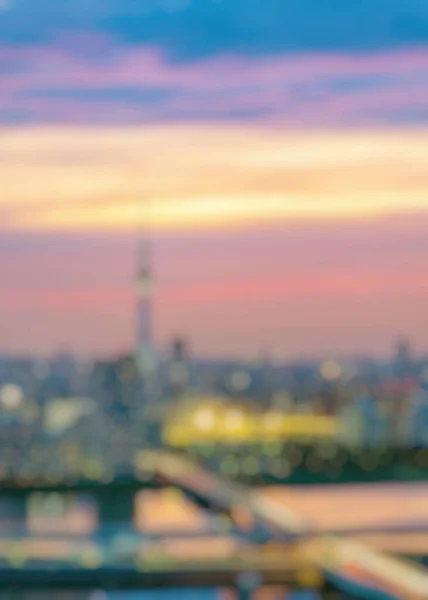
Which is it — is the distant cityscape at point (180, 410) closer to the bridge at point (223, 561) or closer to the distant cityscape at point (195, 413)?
the distant cityscape at point (195, 413)

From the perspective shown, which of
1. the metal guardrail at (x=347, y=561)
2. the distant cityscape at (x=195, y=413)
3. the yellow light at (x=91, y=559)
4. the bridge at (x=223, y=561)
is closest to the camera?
the metal guardrail at (x=347, y=561)

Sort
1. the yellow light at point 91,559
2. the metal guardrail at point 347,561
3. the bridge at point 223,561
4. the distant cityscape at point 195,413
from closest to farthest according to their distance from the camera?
the metal guardrail at point 347,561, the bridge at point 223,561, the yellow light at point 91,559, the distant cityscape at point 195,413

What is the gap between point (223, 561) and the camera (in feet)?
20.1

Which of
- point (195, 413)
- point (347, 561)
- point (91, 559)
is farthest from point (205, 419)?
point (347, 561)

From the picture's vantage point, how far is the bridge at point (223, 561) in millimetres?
5508

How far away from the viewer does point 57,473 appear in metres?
10.9

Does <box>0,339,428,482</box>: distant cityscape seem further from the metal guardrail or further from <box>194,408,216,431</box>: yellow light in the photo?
the metal guardrail

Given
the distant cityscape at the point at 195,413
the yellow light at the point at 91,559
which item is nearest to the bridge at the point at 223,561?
the yellow light at the point at 91,559

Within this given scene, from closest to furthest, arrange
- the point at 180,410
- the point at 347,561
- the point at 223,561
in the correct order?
the point at 347,561 → the point at 223,561 → the point at 180,410

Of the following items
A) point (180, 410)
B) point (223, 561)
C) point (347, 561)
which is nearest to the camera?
point (347, 561)

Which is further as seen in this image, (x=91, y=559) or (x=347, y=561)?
(x=91, y=559)

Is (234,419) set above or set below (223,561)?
above

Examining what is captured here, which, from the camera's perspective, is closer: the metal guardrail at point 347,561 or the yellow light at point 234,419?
the metal guardrail at point 347,561

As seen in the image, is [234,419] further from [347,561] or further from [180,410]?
[347,561]
